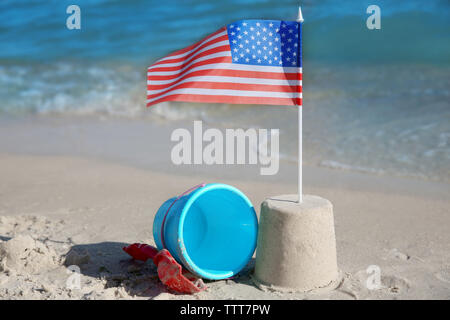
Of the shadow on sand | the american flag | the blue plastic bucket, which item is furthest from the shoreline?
the american flag

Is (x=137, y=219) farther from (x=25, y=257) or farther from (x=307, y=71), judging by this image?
(x=307, y=71)

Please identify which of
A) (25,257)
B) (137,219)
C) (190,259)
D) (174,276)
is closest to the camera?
(174,276)

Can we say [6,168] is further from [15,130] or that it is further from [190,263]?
[190,263]

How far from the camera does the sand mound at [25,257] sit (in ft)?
12.6

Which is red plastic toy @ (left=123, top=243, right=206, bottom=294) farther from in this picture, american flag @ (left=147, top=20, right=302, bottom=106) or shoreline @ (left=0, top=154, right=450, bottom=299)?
american flag @ (left=147, top=20, right=302, bottom=106)

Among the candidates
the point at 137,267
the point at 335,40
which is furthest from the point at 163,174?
the point at 335,40

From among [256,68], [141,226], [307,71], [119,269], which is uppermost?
[307,71]

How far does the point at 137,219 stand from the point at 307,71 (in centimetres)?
1097

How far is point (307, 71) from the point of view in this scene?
598 inches

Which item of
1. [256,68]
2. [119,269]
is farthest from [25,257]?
[256,68]

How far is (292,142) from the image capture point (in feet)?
27.4

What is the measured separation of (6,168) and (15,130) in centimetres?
284
